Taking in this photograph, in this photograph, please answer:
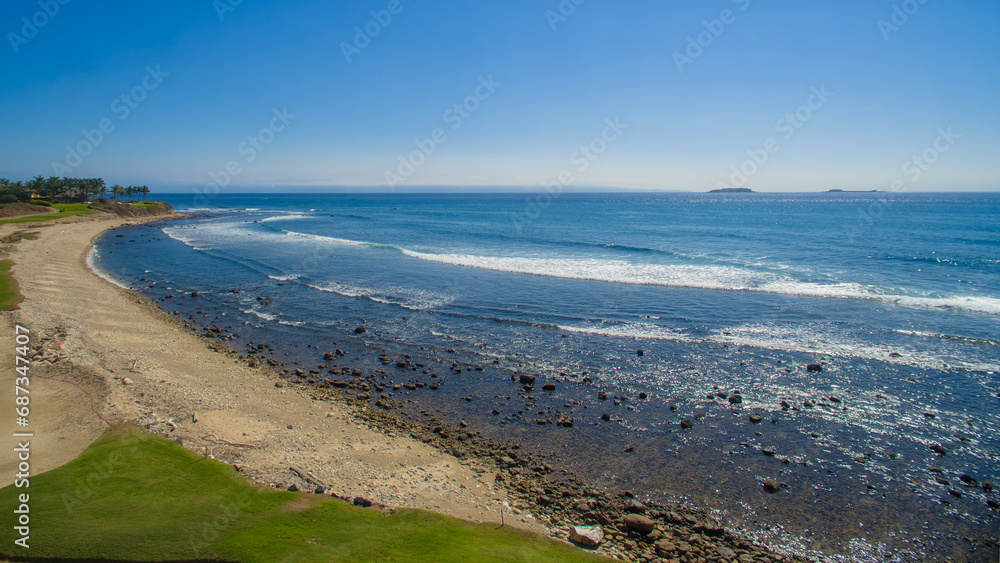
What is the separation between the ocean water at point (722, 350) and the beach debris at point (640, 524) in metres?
1.42

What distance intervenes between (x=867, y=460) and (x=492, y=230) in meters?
64.5

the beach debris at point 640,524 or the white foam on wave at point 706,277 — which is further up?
the white foam on wave at point 706,277

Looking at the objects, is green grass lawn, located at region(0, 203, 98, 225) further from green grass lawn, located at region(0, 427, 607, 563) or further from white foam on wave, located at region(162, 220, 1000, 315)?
green grass lawn, located at region(0, 427, 607, 563)

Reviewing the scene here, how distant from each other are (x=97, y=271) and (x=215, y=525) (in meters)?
40.4

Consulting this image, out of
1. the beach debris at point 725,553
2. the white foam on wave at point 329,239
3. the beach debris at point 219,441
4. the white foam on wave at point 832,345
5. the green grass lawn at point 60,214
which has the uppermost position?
the green grass lawn at point 60,214

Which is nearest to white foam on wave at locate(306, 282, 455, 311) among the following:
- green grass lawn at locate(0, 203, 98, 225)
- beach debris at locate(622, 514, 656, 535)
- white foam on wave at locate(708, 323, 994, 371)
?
white foam on wave at locate(708, 323, 994, 371)

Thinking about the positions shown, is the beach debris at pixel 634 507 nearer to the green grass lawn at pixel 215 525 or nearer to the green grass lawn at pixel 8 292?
the green grass lawn at pixel 215 525

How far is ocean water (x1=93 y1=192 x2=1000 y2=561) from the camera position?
11.1 metres

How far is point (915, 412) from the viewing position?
14.9m

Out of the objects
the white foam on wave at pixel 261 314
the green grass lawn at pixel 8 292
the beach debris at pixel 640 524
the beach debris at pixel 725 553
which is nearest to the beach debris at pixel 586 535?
the beach debris at pixel 640 524

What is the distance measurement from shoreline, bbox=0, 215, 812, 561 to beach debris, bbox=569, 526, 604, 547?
0.17m

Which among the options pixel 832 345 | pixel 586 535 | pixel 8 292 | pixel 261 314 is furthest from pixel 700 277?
pixel 8 292

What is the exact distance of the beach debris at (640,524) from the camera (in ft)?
31.4

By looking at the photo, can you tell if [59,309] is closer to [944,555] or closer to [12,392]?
[12,392]
